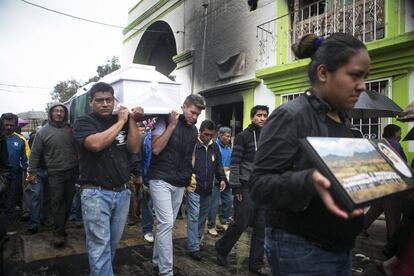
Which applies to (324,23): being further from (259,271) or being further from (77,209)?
(77,209)

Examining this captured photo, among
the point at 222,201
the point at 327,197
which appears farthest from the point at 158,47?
the point at 327,197

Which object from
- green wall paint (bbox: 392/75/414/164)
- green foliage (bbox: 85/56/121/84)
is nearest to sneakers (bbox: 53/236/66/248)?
green wall paint (bbox: 392/75/414/164)

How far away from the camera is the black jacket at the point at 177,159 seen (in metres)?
3.81

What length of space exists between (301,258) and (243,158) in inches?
114

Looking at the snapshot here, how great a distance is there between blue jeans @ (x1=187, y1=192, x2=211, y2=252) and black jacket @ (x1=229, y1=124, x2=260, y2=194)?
0.70m

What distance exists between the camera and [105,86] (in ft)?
10.6

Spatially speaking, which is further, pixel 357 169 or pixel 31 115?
pixel 31 115

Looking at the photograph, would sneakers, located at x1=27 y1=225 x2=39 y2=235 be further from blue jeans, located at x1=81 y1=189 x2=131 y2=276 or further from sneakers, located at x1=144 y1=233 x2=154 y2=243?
blue jeans, located at x1=81 y1=189 x2=131 y2=276

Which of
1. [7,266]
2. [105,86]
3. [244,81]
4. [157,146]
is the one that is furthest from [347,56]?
[244,81]

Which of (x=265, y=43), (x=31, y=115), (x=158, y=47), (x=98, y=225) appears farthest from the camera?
(x=31, y=115)

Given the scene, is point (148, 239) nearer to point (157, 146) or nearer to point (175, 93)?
point (157, 146)

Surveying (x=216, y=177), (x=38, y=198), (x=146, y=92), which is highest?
(x=146, y=92)

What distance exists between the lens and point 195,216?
4711 mm

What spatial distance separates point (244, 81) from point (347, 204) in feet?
27.7
